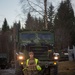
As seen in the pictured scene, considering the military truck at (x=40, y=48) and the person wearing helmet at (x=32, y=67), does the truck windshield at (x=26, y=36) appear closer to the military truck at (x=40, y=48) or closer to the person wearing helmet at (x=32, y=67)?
the military truck at (x=40, y=48)

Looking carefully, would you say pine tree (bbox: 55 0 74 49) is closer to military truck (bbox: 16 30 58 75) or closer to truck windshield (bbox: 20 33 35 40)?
Result: military truck (bbox: 16 30 58 75)

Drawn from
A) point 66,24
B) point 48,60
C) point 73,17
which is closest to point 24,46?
point 48,60

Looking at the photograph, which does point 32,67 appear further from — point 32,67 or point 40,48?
point 40,48

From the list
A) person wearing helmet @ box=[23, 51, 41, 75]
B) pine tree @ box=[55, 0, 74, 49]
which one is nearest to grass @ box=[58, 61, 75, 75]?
person wearing helmet @ box=[23, 51, 41, 75]

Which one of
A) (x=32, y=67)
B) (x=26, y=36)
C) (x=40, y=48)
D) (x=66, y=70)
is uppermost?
(x=26, y=36)

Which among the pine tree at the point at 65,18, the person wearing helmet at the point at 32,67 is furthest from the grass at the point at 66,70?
the pine tree at the point at 65,18

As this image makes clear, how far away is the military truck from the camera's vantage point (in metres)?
17.2

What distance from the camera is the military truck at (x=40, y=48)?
17.2 m

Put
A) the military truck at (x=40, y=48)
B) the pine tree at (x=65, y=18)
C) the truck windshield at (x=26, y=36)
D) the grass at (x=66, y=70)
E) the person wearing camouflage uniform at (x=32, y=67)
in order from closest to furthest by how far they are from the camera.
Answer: the person wearing camouflage uniform at (x=32, y=67) → the military truck at (x=40, y=48) → the truck windshield at (x=26, y=36) → the grass at (x=66, y=70) → the pine tree at (x=65, y=18)

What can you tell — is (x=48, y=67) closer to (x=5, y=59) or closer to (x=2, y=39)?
(x=5, y=59)

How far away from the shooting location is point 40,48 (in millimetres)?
18266

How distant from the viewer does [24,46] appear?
1817cm

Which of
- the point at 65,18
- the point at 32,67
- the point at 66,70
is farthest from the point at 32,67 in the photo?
the point at 65,18

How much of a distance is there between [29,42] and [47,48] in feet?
3.86
